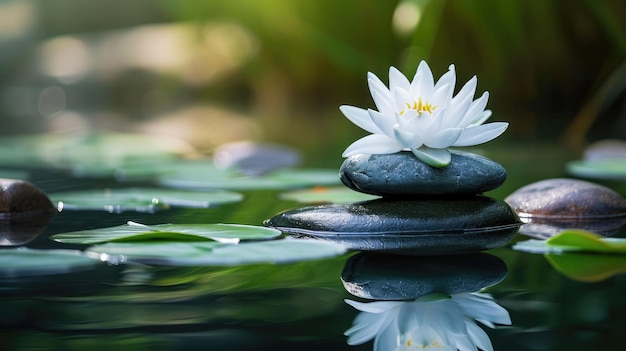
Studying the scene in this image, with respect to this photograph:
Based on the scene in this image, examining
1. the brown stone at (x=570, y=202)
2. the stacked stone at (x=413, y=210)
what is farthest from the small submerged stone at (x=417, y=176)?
the brown stone at (x=570, y=202)

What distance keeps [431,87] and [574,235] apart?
390 mm

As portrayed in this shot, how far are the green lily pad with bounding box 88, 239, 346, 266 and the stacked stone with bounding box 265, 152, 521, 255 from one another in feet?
0.52

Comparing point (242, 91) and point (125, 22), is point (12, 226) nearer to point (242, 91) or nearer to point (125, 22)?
point (242, 91)

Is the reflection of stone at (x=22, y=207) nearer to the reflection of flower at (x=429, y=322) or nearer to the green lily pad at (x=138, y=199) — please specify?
the green lily pad at (x=138, y=199)

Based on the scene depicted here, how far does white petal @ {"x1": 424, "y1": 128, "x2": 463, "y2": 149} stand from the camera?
1.44 m

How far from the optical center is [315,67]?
714 cm

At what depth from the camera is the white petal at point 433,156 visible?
1.45m

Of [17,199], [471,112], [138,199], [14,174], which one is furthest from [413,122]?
[14,174]

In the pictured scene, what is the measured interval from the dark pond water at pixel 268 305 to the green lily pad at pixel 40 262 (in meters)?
0.03

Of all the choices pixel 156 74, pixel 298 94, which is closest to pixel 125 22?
pixel 156 74

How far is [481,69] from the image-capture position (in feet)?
16.8

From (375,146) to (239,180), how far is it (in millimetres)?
838

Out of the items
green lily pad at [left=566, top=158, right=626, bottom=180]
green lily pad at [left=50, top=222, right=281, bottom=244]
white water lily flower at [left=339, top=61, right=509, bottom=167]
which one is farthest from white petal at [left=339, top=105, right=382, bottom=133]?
green lily pad at [left=566, top=158, right=626, bottom=180]

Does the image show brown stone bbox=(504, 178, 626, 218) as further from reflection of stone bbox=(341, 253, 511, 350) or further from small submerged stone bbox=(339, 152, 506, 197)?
reflection of stone bbox=(341, 253, 511, 350)
